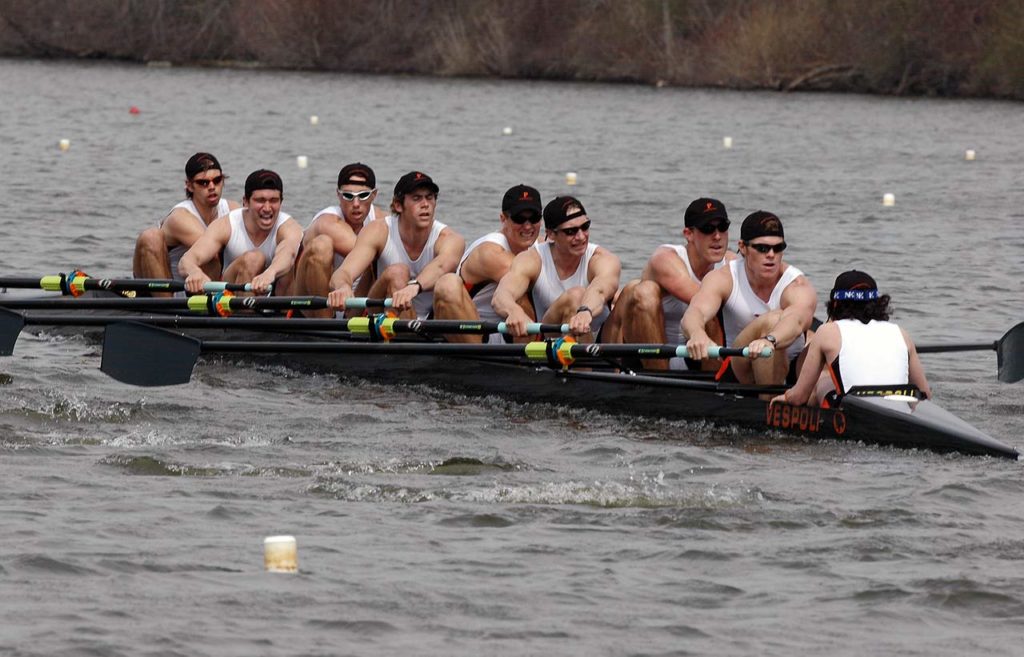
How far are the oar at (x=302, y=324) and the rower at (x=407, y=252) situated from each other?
35 cm

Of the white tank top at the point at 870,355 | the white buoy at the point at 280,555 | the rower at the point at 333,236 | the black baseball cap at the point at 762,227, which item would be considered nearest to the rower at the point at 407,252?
the rower at the point at 333,236

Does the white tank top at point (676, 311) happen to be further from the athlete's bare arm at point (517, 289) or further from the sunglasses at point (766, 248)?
the athlete's bare arm at point (517, 289)

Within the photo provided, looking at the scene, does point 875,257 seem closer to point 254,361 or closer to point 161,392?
point 254,361

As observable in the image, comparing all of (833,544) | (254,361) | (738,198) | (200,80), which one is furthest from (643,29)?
(833,544)

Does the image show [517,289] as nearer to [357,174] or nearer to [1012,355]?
[357,174]

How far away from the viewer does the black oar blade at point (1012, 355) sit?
10.8 meters

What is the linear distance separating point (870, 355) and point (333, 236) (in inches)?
174


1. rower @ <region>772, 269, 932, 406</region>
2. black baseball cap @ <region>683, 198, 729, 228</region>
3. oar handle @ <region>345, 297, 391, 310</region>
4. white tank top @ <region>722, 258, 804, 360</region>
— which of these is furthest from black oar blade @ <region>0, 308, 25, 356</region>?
rower @ <region>772, 269, 932, 406</region>

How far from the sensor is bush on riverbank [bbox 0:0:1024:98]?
4875 centimetres

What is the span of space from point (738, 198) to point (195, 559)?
61.5 ft

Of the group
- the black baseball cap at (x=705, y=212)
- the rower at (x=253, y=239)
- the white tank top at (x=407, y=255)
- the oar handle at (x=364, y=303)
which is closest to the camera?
the black baseball cap at (x=705, y=212)

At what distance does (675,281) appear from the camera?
34.8 ft

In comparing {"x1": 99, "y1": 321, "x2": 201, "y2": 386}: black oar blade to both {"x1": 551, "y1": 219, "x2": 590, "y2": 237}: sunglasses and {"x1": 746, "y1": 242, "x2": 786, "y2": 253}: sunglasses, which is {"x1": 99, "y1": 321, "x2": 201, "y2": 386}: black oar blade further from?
{"x1": 746, "y1": 242, "x2": 786, "y2": 253}: sunglasses

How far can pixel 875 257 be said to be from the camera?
1925cm
